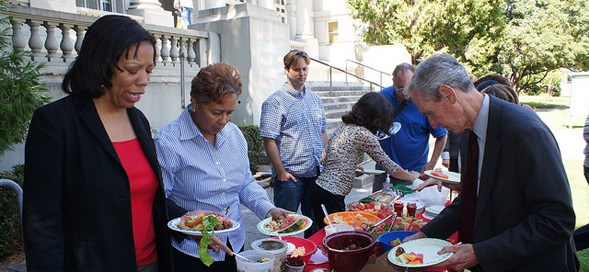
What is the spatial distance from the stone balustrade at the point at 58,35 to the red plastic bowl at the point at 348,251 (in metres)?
4.28

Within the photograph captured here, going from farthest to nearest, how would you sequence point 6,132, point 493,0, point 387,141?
1. point 493,0
2. point 387,141
3. point 6,132

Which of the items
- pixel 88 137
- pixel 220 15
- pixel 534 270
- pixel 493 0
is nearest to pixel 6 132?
pixel 88 137

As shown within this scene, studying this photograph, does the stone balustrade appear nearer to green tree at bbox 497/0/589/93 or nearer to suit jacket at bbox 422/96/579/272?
suit jacket at bbox 422/96/579/272

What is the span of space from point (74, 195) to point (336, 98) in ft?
36.3

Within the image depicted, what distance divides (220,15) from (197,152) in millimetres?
6717

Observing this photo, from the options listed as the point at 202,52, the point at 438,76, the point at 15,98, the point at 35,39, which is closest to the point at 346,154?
the point at 438,76

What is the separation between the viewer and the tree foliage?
18.0 meters

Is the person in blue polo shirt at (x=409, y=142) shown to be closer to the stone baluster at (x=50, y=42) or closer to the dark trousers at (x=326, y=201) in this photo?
the dark trousers at (x=326, y=201)

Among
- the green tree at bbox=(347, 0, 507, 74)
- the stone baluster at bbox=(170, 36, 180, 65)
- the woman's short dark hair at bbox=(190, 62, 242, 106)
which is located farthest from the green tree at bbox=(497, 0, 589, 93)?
the woman's short dark hair at bbox=(190, 62, 242, 106)

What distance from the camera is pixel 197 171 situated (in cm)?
229

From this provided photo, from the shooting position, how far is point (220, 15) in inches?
335

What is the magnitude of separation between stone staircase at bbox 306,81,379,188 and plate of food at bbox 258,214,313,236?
610cm

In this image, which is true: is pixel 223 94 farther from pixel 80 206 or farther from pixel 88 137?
pixel 80 206

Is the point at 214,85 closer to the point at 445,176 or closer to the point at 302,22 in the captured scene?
the point at 445,176
